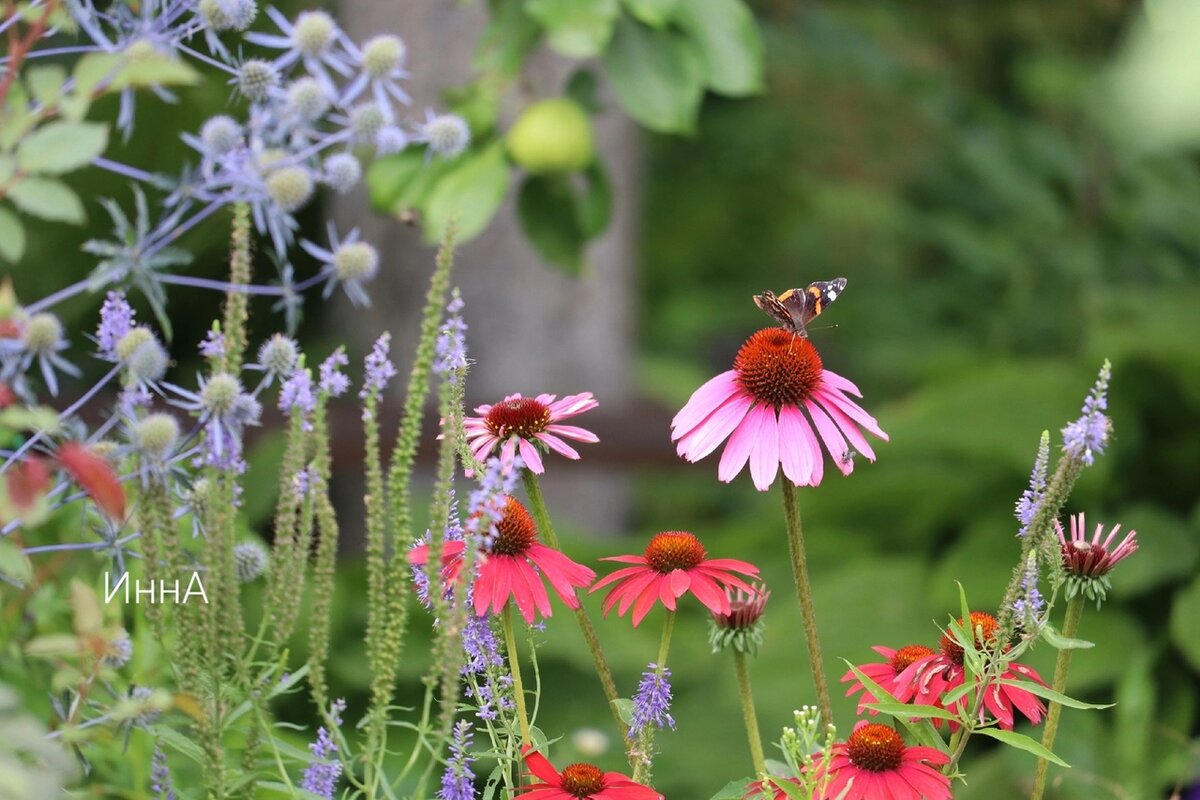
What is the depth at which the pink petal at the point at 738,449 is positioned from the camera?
694 millimetres

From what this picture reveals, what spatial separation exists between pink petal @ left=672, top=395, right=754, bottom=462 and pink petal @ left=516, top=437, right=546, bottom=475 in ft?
0.26

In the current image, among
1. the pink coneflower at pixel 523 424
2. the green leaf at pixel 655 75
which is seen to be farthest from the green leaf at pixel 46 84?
the green leaf at pixel 655 75

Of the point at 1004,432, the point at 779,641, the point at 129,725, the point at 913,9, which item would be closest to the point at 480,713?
the point at 129,725

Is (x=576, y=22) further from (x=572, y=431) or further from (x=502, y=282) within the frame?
(x=502, y=282)

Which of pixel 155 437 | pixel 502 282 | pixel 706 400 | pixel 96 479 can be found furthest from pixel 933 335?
pixel 96 479

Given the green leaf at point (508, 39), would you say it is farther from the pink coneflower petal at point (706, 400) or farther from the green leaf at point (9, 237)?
the green leaf at point (9, 237)

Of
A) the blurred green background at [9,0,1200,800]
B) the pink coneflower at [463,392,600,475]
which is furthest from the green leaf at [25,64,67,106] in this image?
the blurred green background at [9,0,1200,800]

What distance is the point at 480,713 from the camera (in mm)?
698

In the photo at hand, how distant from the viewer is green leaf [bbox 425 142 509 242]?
1.49m

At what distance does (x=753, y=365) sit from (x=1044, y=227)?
289cm

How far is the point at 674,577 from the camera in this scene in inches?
28.1

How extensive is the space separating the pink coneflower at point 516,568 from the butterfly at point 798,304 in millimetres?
242

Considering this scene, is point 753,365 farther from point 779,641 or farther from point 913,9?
point 913,9

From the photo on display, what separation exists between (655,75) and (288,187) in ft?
3.04
